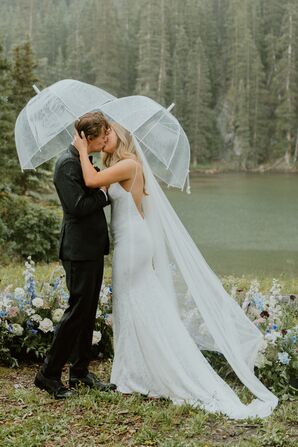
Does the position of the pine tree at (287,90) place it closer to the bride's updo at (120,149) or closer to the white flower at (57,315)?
the white flower at (57,315)

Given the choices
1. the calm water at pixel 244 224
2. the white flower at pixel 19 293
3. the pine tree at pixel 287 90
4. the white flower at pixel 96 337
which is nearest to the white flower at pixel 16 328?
the white flower at pixel 19 293

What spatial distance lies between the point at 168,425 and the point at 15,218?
11462 millimetres

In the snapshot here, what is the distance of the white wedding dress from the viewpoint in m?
4.33

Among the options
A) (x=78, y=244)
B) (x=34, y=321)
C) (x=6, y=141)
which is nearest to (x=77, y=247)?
(x=78, y=244)

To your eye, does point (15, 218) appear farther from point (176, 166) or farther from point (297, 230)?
point (297, 230)

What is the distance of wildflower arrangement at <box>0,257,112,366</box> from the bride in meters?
0.66

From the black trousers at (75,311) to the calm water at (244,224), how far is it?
9.85m

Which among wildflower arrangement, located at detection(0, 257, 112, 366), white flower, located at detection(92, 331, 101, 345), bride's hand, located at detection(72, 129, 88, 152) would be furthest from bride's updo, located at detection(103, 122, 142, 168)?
white flower, located at detection(92, 331, 101, 345)

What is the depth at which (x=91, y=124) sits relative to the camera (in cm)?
406

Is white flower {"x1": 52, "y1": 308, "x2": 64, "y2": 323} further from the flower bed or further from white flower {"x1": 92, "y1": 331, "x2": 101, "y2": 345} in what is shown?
white flower {"x1": 92, "y1": 331, "x2": 101, "y2": 345}

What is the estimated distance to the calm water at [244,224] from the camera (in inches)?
712

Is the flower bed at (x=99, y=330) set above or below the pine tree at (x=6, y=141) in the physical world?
above

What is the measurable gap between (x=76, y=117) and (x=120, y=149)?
38cm

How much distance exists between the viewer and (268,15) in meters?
76.5
